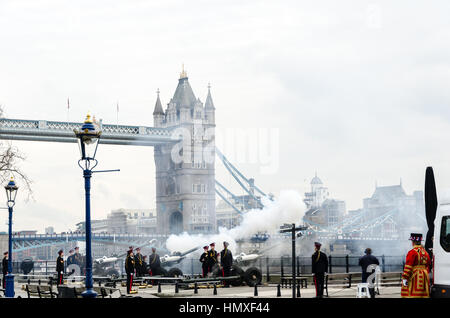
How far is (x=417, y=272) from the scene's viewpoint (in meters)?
13.9

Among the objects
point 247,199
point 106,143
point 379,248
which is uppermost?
point 106,143

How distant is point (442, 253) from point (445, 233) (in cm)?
36

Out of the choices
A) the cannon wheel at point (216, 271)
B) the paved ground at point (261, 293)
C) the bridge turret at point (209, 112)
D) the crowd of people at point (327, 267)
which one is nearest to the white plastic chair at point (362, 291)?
the crowd of people at point (327, 267)

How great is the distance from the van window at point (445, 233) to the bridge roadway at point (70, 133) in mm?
92899

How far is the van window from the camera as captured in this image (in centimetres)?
1346

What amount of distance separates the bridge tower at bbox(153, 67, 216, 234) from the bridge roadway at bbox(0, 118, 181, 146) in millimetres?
3764

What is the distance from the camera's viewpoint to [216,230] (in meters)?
112

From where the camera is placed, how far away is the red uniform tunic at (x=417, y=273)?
13.9m

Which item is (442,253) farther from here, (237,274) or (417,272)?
(237,274)

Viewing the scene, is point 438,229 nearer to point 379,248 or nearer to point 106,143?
point 379,248

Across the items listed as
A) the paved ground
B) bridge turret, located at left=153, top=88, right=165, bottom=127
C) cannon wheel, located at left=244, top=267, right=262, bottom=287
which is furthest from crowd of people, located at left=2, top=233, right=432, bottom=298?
bridge turret, located at left=153, top=88, right=165, bottom=127

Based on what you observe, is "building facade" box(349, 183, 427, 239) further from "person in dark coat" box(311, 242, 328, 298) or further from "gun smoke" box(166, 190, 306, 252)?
"person in dark coat" box(311, 242, 328, 298)
